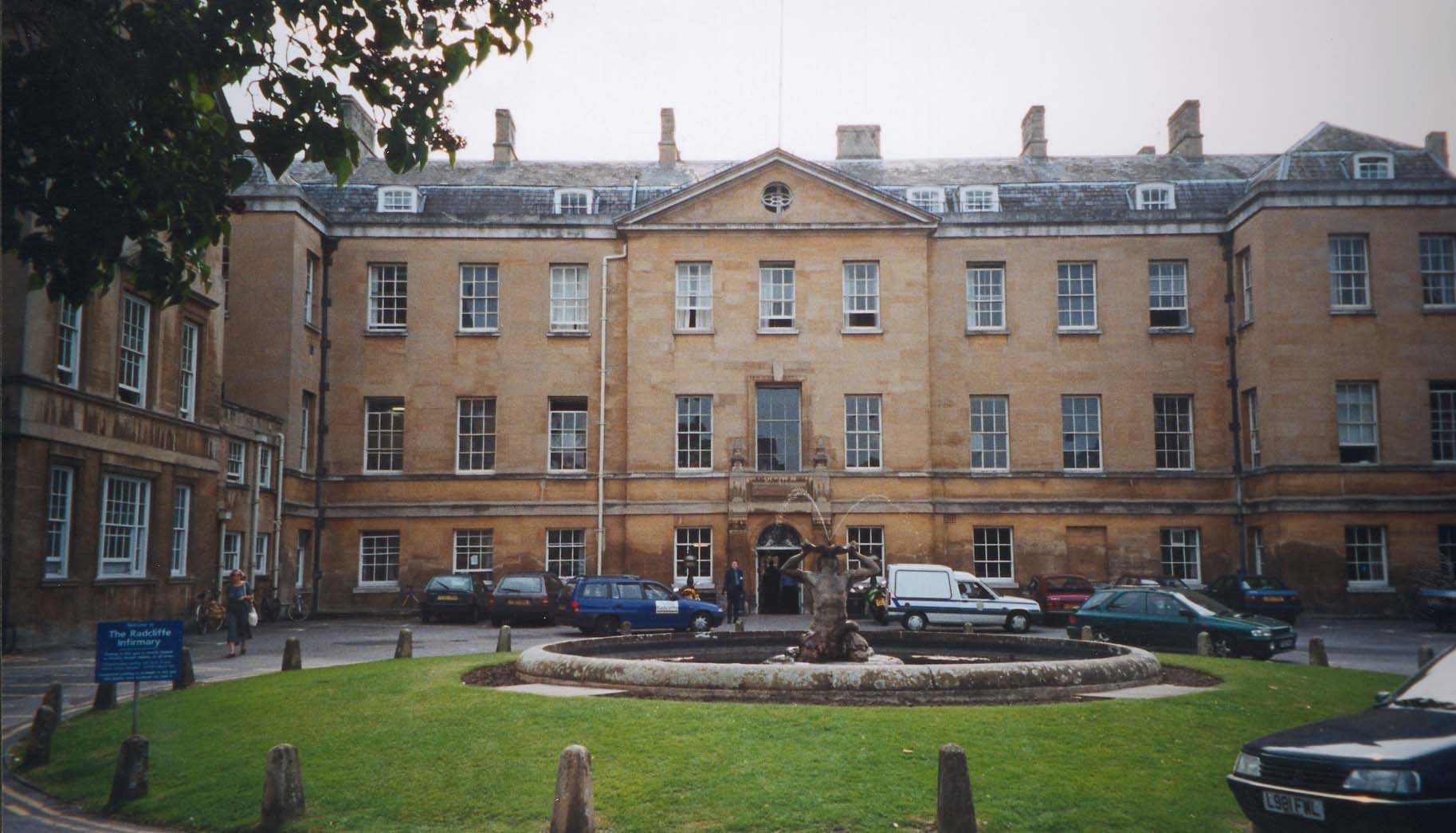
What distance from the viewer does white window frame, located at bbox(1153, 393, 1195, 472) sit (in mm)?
36781

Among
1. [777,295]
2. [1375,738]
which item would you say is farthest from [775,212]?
[1375,738]

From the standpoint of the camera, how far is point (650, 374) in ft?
120

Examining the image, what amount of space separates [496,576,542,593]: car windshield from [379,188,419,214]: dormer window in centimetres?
1613

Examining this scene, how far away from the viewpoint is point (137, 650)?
1073 centimetres

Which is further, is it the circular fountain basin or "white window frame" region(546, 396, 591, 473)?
"white window frame" region(546, 396, 591, 473)

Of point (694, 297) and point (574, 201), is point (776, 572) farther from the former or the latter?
point (574, 201)

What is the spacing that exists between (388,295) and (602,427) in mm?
8699

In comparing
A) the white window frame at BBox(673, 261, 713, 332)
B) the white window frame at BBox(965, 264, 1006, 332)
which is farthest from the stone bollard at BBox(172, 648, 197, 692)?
the white window frame at BBox(965, 264, 1006, 332)

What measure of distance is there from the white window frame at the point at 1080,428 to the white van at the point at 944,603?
31.0 ft

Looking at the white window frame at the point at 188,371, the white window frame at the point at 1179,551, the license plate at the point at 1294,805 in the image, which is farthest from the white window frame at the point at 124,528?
the white window frame at the point at 1179,551

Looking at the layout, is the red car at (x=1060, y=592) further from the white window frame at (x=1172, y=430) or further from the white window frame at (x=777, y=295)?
the white window frame at (x=777, y=295)

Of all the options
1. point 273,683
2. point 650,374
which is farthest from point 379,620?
point 273,683

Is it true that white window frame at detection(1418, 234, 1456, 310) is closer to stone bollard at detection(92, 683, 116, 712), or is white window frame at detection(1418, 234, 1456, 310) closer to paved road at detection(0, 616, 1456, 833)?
paved road at detection(0, 616, 1456, 833)

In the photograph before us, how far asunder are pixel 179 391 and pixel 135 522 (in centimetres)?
366
